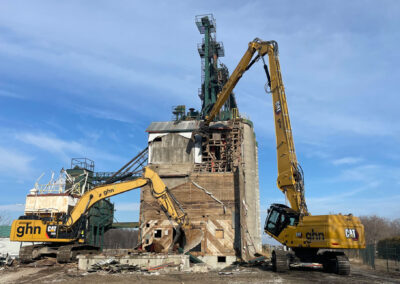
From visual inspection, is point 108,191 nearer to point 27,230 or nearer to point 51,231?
point 51,231

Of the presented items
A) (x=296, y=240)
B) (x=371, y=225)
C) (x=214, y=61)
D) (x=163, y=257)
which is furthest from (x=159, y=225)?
(x=371, y=225)

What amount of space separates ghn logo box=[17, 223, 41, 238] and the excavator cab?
15423 millimetres

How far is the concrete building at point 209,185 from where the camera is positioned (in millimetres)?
27938

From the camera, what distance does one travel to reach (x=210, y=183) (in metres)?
29.7

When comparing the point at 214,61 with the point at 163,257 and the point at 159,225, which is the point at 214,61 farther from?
the point at 163,257

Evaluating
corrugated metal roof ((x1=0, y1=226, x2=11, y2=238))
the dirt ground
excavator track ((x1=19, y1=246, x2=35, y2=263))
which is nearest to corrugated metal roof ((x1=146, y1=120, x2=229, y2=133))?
excavator track ((x1=19, y1=246, x2=35, y2=263))

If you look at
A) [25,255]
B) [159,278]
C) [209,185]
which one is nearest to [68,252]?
[25,255]

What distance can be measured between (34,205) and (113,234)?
361ft

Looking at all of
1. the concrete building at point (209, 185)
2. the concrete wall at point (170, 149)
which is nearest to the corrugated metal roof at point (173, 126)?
the concrete building at point (209, 185)

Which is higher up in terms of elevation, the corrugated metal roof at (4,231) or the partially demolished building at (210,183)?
the partially demolished building at (210,183)

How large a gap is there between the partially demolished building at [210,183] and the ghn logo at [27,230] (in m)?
9.11

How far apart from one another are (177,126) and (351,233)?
20.5 metres

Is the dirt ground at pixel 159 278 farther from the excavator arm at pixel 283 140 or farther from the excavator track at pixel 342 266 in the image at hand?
the excavator arm at pixel 283 140

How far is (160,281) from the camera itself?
584 inches
